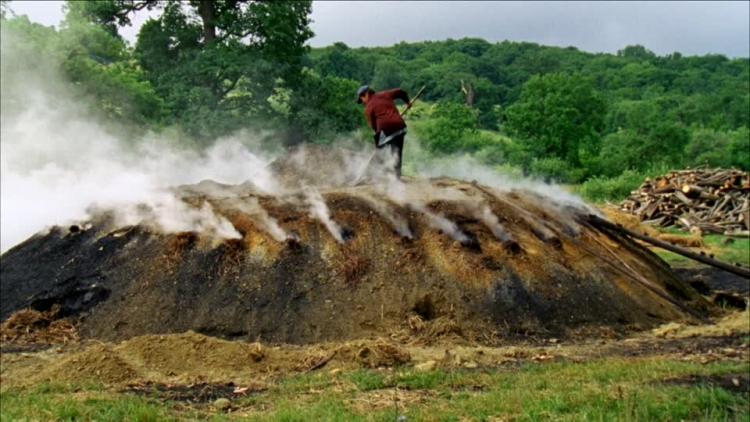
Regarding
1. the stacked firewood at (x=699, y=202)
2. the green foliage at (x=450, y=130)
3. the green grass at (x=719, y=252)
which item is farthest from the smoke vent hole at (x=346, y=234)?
the green foliage at (x=450, y=130)

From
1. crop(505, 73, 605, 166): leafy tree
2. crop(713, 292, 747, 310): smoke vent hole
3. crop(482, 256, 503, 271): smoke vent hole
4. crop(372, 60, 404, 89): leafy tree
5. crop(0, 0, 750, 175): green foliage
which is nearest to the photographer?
crop(482, 256, 503, 271): smoke vent hole

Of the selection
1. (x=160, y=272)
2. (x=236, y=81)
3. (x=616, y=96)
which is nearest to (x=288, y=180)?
(x=160, y=272)

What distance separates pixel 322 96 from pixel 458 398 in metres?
27.5

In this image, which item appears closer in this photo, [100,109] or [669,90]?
[100,109]

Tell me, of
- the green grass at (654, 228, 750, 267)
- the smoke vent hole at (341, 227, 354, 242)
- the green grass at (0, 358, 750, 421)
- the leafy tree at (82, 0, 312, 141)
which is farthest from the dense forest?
the green grass at (0, 358, 750, 421)

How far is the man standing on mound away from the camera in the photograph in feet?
41.9

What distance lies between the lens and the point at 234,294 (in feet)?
32.4

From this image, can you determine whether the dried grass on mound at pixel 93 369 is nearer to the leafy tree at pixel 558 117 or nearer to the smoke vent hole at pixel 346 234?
the smoke vent hole at pixel 346 234

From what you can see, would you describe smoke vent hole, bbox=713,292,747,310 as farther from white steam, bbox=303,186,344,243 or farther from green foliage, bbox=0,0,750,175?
green foliage, bbox=0,0,750,175

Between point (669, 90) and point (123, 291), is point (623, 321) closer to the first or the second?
point (123, 291)

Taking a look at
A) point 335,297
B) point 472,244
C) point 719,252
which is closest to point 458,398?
point 335,297

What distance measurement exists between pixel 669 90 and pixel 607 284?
88.8 meters

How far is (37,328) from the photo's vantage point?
384 inches

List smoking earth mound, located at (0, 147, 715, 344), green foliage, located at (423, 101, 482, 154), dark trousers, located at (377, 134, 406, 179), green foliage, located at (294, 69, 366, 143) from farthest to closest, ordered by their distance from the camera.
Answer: green foliage, located at (423, 101, 482, 154) → green foliage, located at (294, 69, 366, 143) → dark trousers, located at (377, 134, 406, 179) → smoking earth mound, located at (0, 147, 715, 344)
